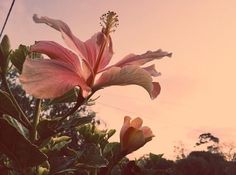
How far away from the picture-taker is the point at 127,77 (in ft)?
4.39

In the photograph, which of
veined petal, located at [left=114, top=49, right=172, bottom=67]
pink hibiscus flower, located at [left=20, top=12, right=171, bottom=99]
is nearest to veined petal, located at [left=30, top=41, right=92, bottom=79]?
pink hibiscus flower, located at [left=20, top=12, right=171, bottom=99]

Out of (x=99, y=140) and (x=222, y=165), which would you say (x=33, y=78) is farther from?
(x=222, y=165)

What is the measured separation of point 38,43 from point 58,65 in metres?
0.09

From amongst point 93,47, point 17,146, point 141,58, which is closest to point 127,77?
point 141,58

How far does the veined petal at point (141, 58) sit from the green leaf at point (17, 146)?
1.19ft

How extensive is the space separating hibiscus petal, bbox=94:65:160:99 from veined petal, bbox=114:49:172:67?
0.09 metres

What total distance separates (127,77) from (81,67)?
16cm

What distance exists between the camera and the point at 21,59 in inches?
61.1

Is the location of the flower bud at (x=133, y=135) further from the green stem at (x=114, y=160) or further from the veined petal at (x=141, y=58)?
the veined petal at (x=141, y=58)

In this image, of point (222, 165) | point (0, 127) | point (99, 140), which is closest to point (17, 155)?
point (0, 127)

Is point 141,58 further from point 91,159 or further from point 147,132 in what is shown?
point 91,159

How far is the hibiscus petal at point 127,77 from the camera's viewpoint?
4.36 feet

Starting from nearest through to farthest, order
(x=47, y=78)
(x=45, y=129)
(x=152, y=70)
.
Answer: (x=47, y=78) → (x=45, y=129) → (x=152, y=70)

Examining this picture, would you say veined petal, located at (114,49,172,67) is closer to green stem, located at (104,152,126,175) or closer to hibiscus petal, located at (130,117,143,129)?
hibiscus petal, located at (130,117,143,129)
